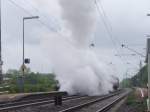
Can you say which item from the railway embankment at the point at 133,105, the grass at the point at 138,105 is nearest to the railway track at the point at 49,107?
the railway embankment at the point at 133,105

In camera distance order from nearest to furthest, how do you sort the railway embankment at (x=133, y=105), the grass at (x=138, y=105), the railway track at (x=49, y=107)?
the railway track at (x=49, y=107)
the grass at (x=138, y=105)
the railway embankment at (x=133, y=105)

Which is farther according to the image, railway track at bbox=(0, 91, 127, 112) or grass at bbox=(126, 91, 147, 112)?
grass at bbox=(126, 91, 147, 112)

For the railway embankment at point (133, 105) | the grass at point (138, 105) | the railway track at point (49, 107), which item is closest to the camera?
the railway track at point (49, 107)

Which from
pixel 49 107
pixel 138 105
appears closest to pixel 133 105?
pixel 138 105

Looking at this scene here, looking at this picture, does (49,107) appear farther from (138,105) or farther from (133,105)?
(133,105)

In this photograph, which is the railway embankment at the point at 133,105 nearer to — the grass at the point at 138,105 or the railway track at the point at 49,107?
the grass at the point at 138,105

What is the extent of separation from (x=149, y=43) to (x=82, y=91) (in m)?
33.7

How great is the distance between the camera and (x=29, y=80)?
3406 inches

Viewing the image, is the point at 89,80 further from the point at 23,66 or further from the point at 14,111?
the point at 14,111

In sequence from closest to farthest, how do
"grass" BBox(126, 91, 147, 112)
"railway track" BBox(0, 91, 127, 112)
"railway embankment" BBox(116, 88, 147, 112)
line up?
"railway track" BBox(0, 91, 127, 112) < "grass" BBox(126, 91, 147, 112) < "railway embankment" BBox(116, 88, 147, 112)

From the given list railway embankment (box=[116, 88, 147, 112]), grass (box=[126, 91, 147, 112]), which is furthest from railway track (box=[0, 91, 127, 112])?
grass (box=[126, 91, 147, 112])

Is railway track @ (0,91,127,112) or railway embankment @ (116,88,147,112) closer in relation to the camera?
railway track @ (0,91,127,112)

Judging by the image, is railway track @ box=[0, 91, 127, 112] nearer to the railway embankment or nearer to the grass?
the railway embankment

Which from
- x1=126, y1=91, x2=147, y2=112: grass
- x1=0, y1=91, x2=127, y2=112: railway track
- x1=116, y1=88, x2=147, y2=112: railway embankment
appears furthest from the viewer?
x1=116, y1=88, x2=147, y2=112: railway embankment
